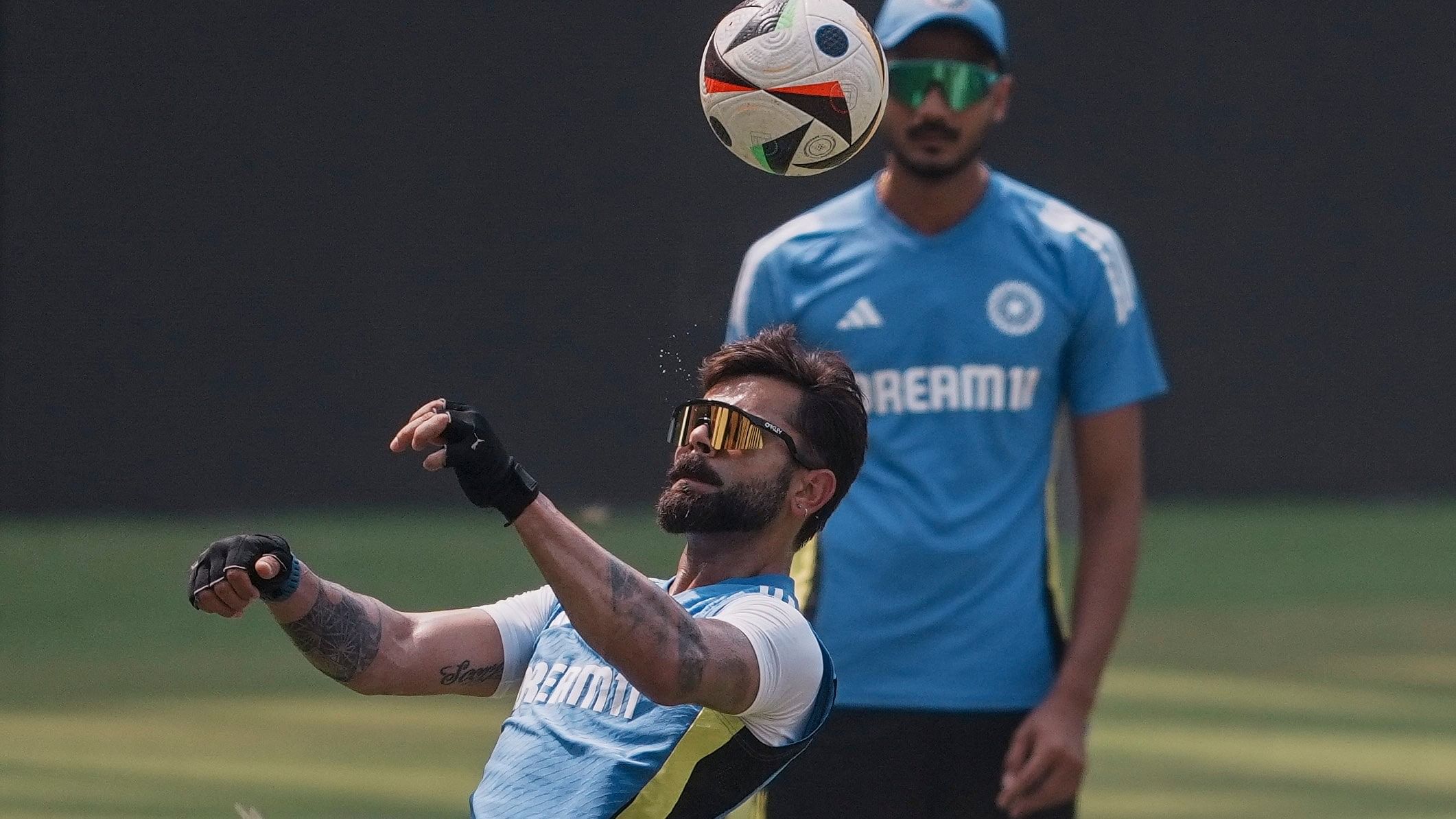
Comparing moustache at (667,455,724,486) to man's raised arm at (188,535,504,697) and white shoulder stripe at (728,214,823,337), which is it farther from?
white shoulder stripe at (728,214,823,337)

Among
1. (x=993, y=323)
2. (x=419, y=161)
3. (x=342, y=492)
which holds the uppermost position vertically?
(x=993, y=323)

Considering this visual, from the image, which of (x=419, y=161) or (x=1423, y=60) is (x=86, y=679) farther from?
(x=1423, y=60)

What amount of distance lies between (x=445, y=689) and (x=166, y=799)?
3.87 metres

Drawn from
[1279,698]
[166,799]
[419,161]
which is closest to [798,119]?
[166,799]

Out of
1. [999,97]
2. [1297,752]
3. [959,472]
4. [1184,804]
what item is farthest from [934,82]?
[1297,752]

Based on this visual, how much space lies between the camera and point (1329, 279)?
50.0 ft

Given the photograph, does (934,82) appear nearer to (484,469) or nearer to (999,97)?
(999,97)

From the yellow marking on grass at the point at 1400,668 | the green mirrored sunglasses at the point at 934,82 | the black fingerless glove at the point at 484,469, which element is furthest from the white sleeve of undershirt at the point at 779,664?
the yellow marking on grass at the point at 1400,668

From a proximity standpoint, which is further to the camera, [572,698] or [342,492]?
[342,492]

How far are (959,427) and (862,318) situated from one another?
12.7 inches

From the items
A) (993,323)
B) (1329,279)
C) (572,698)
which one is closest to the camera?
(572,698)

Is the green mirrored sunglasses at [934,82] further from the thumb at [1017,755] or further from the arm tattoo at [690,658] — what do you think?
the arm tattoo at [690,658]

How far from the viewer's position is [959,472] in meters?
4.91

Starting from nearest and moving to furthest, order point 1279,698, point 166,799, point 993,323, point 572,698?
point 572,698 → point 993,323 → point 166,799 → point 1279,698
